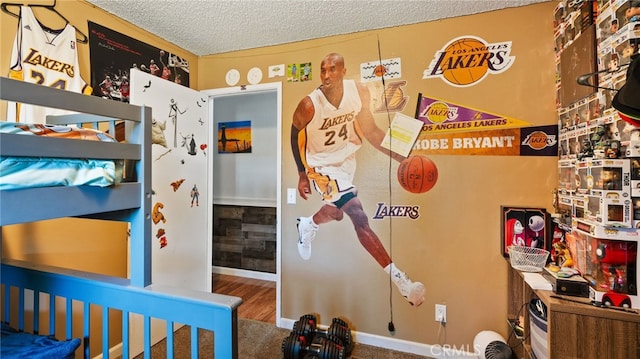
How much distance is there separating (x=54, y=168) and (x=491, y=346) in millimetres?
2340

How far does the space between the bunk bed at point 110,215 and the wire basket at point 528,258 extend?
65.1 inches

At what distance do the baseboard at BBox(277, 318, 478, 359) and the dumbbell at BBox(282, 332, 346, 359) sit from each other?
393mm

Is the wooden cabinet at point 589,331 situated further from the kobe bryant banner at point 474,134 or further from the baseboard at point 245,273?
the baseboard at point 245,273

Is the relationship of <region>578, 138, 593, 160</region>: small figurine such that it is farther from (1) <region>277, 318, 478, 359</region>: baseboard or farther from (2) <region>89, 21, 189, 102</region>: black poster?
(2) <region>89, 21, 189, 102</region>: black poster

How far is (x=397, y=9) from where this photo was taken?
192 cm

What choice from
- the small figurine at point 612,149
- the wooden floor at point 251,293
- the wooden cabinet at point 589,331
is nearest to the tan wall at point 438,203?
the wooden floor at point 251,293

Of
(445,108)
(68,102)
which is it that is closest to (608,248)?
(445,108)

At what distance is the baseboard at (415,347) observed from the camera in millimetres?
1979

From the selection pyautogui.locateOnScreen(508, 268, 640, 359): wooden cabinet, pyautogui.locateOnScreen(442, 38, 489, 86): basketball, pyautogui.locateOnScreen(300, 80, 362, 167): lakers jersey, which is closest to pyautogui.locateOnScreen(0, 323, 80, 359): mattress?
pyautogui.locateOnScreen(300, 80, 362, 167): lakers jersey

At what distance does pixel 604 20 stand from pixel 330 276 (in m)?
2.25

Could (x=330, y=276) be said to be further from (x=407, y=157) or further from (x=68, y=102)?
(x=68, y=102)

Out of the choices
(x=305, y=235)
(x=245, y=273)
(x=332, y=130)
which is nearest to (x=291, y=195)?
(x=305, y=235)

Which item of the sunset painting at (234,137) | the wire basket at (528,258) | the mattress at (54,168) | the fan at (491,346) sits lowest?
the fan at (491,346)

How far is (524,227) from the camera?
183cm
